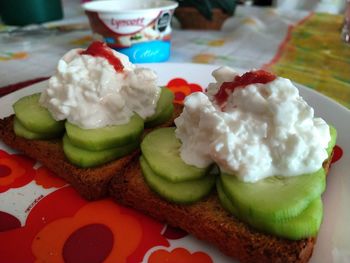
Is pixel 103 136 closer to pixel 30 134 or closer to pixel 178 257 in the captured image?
pixel 30 134

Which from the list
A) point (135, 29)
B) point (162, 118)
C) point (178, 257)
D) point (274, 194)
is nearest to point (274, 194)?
point (274, 194)

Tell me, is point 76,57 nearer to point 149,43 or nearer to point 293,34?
point 149,43

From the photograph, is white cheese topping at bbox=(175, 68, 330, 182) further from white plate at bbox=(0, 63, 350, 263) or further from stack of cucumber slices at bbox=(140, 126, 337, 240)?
white plate at bbox=(0, 63, 350, 263)

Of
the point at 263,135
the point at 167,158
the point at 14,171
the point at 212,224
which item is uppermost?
the point at 263,135

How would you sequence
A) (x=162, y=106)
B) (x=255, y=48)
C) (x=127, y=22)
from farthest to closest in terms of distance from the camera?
(x=255, y=48) < (x=127, y=22) < (x=162, y=106)

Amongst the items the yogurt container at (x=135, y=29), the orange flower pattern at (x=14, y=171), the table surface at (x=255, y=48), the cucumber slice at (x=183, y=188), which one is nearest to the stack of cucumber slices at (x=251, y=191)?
the cucumber slice at (x=183, y=188)

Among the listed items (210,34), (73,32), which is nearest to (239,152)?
(210,34)
